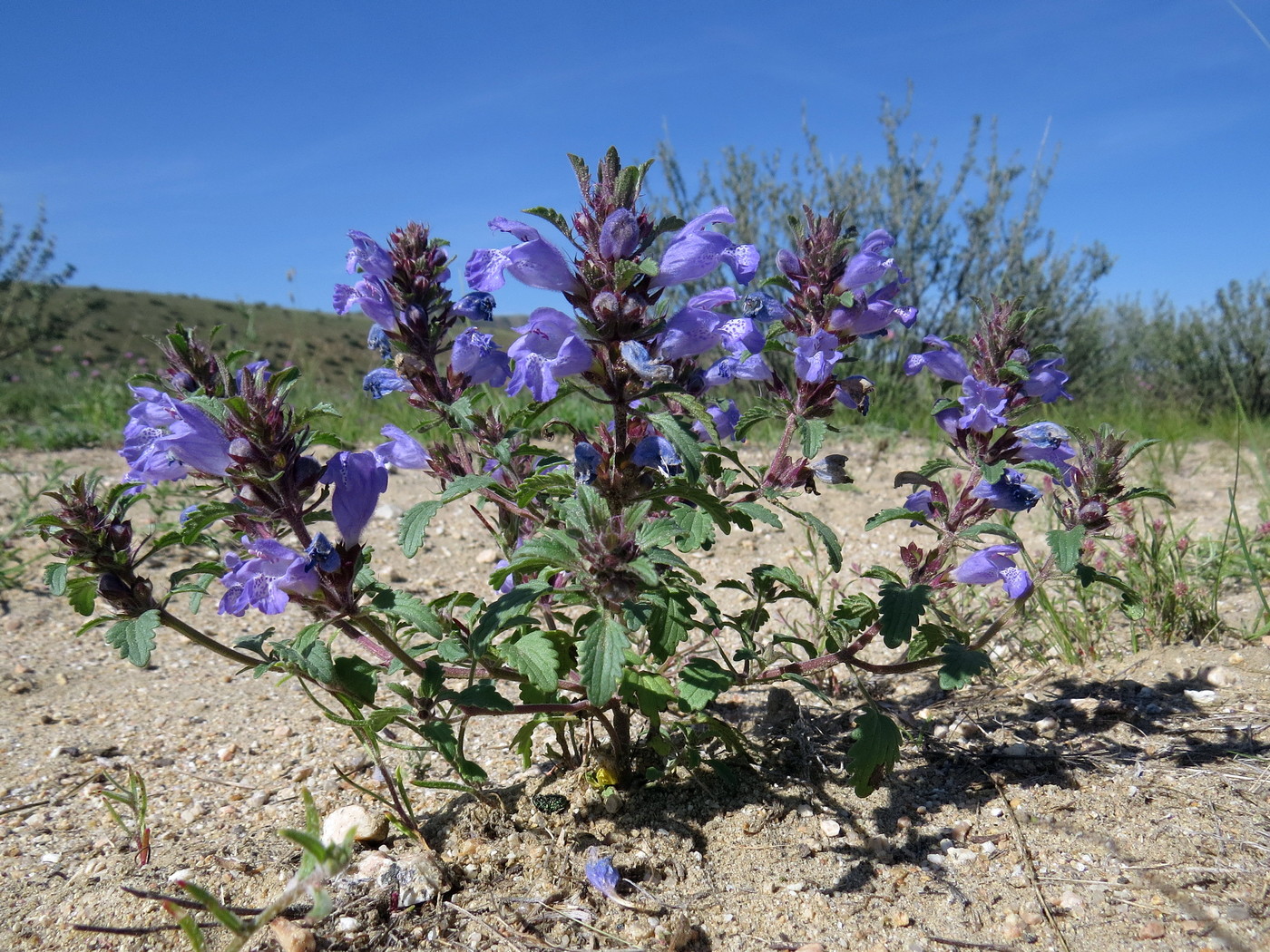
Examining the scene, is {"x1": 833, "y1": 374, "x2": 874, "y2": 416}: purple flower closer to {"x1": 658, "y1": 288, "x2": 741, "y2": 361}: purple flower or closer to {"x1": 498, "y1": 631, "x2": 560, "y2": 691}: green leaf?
{"x1": 658, "y1": 288, "x2": 741, "y2": 361}: purple flower

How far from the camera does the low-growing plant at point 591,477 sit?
6.12 feet

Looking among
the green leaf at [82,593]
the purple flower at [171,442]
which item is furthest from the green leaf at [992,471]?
the green leaf at [82,593]

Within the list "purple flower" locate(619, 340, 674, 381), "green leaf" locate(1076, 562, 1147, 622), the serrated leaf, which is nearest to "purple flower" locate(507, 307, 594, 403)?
"purple flower" locate(619, 340, 674, 381)

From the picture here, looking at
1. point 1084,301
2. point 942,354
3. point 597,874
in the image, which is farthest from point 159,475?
point 1084,301

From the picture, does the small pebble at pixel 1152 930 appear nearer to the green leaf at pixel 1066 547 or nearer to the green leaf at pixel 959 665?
the green leaf at pixel 959 665

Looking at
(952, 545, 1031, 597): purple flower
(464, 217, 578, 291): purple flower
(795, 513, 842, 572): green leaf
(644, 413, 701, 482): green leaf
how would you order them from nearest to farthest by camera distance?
(644, 413, 701, 482): green leaf → (464, 217, 578, 291): purple flower → (795, 513, 842, 572): green leaf → (952, 545, 1031, 597): purple flower

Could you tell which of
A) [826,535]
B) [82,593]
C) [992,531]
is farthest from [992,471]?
[82,593]

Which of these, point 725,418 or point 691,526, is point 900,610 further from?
point 725,418

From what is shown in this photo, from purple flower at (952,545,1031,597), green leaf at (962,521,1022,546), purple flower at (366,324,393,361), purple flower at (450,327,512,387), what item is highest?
purple flower at (366,324,393,361)

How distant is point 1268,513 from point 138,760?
6.11m

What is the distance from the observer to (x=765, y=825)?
7.87 ft

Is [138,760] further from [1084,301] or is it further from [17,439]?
[1084,301]

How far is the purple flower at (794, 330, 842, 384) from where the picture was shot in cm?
231

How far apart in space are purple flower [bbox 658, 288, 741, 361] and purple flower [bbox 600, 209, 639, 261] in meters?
0.21
